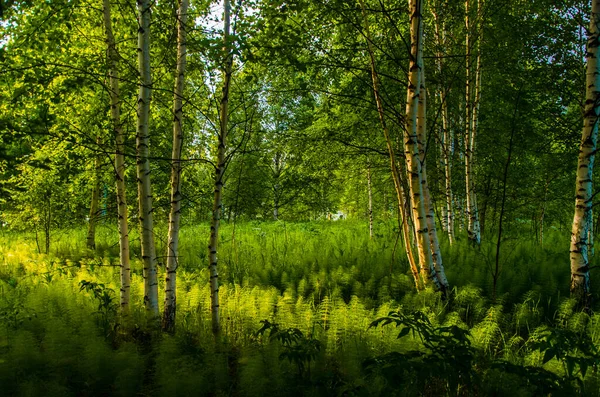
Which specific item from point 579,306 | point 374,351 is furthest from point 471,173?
point 374,351

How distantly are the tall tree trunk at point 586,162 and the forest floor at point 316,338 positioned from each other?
1.35ft

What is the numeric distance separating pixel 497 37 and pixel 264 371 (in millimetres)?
9244

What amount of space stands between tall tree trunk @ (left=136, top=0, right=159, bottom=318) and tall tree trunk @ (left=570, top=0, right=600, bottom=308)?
19.0 feet

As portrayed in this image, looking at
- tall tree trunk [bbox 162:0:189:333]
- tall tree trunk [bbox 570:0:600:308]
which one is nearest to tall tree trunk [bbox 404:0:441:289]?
tall tree trunk [bbox 570:0:600:308]

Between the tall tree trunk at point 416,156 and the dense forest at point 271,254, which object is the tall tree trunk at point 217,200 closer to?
the dense forest at point 271,254

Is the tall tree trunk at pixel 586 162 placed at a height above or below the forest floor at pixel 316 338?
above

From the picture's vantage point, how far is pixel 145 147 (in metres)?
4.52

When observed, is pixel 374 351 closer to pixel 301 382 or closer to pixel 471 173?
pixel 301 382

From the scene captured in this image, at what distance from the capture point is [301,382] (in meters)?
3.44

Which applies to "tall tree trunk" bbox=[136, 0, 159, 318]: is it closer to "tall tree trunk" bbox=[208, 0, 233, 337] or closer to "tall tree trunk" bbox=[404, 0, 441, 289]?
"tall tree trunk" bbox=[208, 0, 233, 337]

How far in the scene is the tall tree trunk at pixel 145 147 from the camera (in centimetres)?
444

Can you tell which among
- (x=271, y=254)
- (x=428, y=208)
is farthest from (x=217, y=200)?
(x=271, y=254)

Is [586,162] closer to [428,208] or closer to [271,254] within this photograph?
[428,208]

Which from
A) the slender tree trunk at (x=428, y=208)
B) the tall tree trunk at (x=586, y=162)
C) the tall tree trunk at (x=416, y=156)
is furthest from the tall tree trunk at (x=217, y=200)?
the tall tree trunk at (x=586, y=162)
